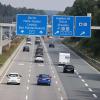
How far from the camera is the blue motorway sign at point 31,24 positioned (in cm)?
5988

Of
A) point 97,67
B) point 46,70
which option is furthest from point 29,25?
point 97,67

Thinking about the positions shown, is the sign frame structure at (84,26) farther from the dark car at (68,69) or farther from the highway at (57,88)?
the dark car at (68,69)

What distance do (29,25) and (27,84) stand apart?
8.81 m

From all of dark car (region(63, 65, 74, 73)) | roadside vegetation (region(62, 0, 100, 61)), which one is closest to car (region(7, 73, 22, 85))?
dark car (region(63, 65, 74, 73))

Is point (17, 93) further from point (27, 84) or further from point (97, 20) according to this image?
point (97, 20)

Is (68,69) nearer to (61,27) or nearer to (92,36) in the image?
(61,27)

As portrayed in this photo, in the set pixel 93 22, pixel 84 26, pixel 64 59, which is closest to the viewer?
pixel 84 26

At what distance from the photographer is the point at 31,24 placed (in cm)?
5997

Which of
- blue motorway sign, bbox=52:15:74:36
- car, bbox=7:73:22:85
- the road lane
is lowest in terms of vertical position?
the road lane

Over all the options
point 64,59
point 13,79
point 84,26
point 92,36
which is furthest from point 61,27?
point 92,36

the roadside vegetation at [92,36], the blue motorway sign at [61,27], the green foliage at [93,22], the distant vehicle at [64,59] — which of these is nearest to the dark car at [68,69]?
the blue motorway sign at [61,27]

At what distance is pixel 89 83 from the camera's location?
56562 millimetres

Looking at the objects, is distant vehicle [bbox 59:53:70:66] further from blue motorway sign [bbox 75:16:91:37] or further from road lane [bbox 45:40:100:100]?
blue motorway sign [bbox 75:16:91:37]

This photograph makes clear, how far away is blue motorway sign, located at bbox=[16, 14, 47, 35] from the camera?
59.9 metres
